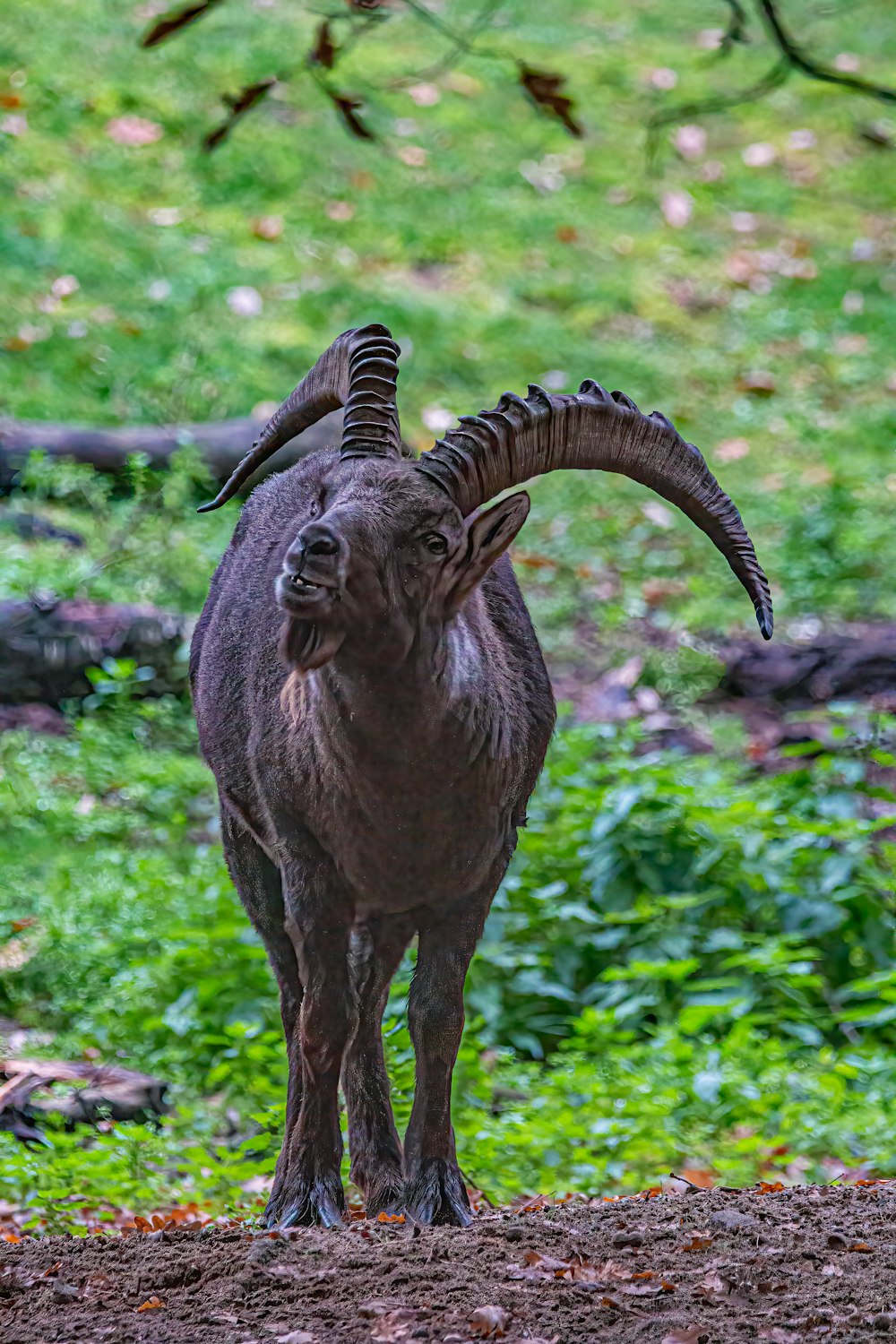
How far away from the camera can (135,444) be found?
41.1ft

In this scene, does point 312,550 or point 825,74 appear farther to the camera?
point 312,550

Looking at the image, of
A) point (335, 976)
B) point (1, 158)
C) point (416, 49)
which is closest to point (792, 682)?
point (335, 976)

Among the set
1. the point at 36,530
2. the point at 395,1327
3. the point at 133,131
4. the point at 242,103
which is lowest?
the point at 395,1327

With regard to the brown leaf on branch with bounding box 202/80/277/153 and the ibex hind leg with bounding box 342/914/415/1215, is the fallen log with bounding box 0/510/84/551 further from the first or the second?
the brown leaf on branch with bounding box 202/80/277/153

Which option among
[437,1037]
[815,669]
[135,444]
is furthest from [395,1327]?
[135,444]

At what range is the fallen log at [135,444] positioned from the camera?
12.2 m

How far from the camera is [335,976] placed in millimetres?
5336

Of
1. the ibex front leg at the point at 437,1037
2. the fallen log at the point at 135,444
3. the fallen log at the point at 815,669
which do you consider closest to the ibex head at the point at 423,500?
the ibex front leg at the point at 437,1037

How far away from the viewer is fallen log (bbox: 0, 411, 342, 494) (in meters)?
12.2

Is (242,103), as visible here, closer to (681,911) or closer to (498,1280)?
(498,1280)

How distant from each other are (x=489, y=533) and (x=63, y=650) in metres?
6.52

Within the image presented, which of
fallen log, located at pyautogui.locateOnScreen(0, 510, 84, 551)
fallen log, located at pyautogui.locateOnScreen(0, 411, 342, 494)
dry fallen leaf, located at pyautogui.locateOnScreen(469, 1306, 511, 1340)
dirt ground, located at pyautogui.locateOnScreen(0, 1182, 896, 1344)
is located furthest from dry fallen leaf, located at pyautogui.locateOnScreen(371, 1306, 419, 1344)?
fallen log, located at pyautogui.locateOnScreen(0, 510, 84, 551)

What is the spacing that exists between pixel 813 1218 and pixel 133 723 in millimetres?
6332

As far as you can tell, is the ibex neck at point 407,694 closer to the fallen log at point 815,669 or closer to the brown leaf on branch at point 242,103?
the brown leaf on branch at point 242,103
